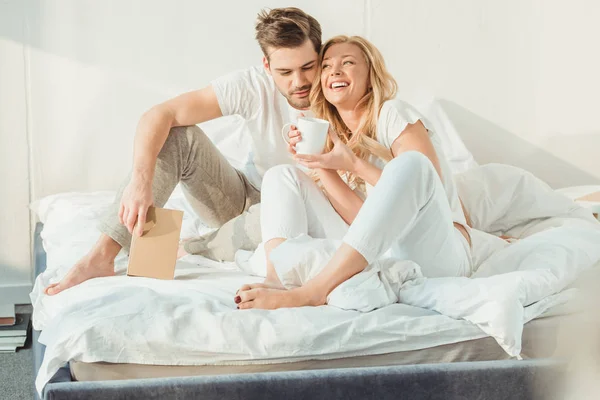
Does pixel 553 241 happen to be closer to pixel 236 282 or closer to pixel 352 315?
pixel 352 315

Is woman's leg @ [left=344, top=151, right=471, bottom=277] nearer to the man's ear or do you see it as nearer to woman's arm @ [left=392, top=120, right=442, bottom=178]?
woman's arm @ [left=392, top=120, right=442, bottom=178]

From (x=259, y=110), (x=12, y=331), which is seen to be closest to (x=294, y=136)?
(x=259, y=110)

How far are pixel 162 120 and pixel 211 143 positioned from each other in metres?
0.17

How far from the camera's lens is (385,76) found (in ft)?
6.05

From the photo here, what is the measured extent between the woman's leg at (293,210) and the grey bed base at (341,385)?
426 mm

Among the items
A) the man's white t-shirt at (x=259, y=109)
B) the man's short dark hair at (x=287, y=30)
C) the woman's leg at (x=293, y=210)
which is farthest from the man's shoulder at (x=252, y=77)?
the woman's leg at (x=293, y=210)

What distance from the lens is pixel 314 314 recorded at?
1.29m

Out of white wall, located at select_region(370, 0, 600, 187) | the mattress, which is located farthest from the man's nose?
white wall, located at select_region(370, 0, 600, 187)

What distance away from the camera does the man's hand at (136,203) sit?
1695mm

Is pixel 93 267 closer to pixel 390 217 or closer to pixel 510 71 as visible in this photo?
pixel 390 217

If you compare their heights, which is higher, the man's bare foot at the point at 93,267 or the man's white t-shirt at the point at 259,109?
the man's white t-shirt at the point at 259,109

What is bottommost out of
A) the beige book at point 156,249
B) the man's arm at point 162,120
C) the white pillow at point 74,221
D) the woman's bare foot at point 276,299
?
the white pillow at point 74,221

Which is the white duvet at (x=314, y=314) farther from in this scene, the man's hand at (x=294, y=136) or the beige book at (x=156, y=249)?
the man's hand at (x=294, y=136)

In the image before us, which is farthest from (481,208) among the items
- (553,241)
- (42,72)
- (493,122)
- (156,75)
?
(42,72)
